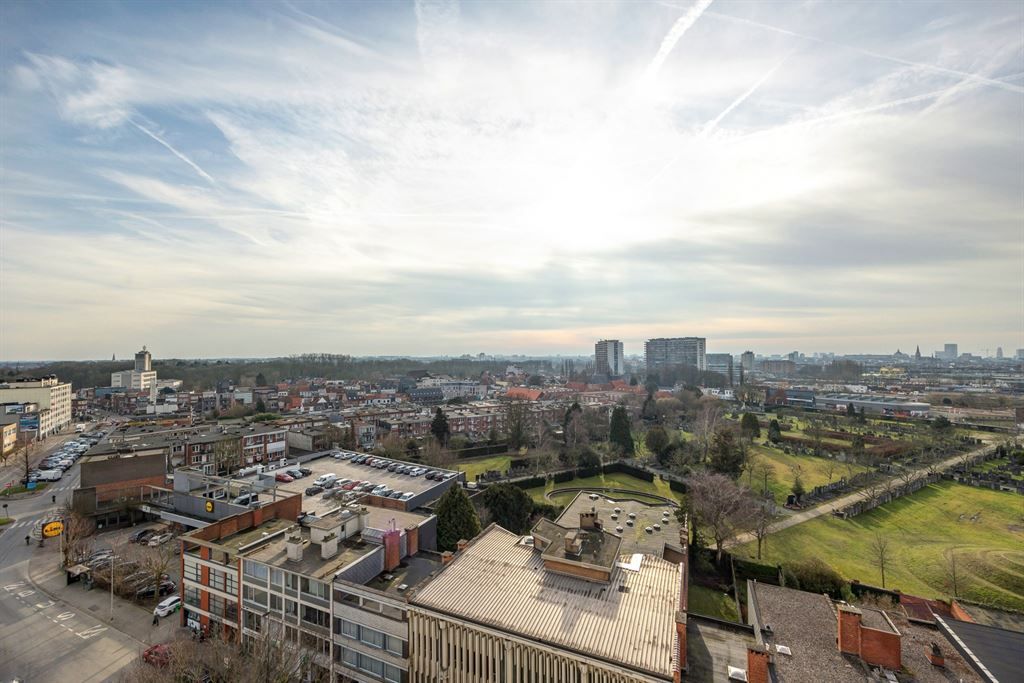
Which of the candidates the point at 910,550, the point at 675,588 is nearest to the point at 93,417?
the point at 675,588

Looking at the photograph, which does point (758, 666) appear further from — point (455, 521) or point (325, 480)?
point (325, 480)

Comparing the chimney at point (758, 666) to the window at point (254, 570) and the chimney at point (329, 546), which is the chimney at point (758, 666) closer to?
the chimney at point (329, 546)

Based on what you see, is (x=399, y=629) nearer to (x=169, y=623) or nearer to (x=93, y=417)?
(x=169, y=623)

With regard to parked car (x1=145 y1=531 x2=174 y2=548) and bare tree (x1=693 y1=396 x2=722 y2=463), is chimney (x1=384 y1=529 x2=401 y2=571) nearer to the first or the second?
parked car (x1=145 y1=531 x2=174 y2=548)

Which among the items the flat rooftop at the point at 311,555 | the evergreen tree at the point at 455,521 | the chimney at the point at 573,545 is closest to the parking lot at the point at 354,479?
the evergreen tree at the point at 455,521

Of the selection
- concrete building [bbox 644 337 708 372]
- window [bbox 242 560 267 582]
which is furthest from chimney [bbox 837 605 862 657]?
concrete building [bbox 644 337 708 372]
